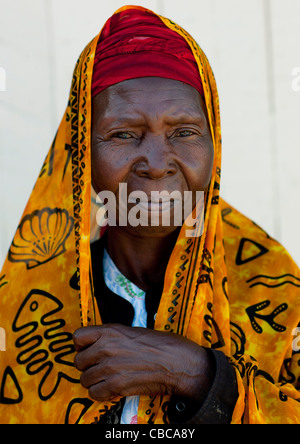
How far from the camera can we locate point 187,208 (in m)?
1.49

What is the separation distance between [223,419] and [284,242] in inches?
48.5

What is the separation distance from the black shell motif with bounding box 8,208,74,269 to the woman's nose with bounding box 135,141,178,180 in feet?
1.25

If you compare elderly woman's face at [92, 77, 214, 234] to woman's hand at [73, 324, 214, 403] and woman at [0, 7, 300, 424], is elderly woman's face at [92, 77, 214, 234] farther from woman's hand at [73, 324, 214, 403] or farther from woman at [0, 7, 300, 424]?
woman's hand at [73, 324, 214, 403]

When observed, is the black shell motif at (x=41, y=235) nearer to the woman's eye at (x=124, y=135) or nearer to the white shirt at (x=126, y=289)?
the white shirt at (x=126, y=289)

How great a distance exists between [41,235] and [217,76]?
1.02m

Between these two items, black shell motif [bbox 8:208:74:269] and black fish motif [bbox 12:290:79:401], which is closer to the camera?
black fish motif [bbox 12:290:79:401]

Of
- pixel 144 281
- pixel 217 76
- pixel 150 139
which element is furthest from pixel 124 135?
pixel 217 76

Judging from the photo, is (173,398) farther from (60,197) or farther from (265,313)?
(60,197)

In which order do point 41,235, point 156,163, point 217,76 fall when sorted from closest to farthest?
point 156,163 < point 41,235 < point 217,76

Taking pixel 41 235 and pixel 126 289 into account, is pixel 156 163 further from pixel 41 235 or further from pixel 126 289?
pixel 41 235

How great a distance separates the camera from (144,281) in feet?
5.34

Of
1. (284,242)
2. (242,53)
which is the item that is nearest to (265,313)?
(284,242)

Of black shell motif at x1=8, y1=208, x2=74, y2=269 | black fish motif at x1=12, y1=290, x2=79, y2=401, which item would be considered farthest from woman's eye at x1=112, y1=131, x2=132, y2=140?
black fish motif at x1=12, y1=290, x2=79, y2=401

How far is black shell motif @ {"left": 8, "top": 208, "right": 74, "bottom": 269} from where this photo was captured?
1.72 m
